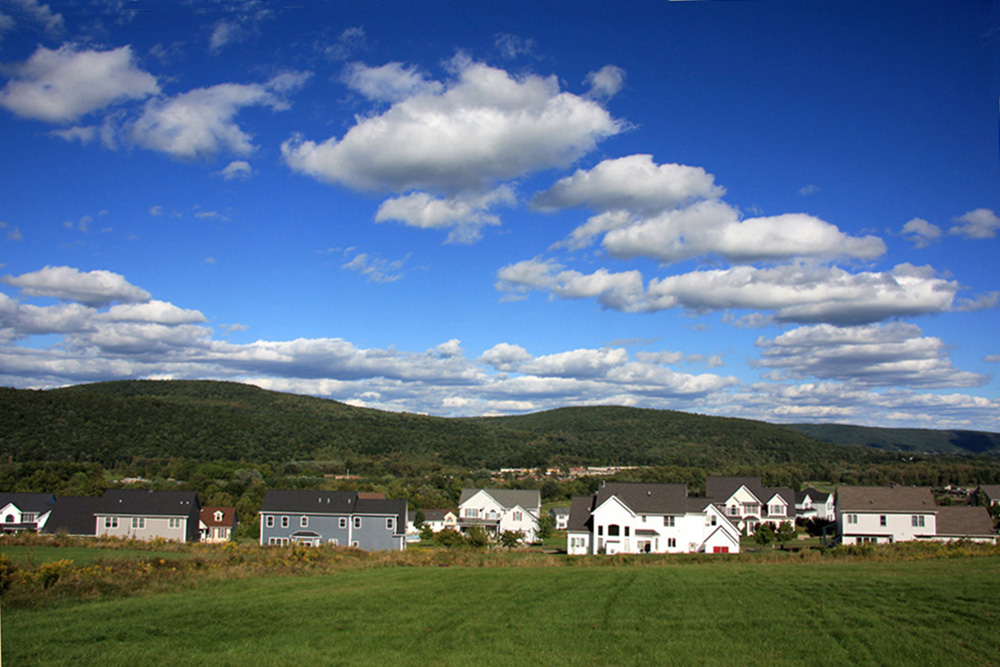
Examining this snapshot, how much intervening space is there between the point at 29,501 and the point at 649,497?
172 feet

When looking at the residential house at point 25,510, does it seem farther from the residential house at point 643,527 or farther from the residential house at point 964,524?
the residential house at point 964,524

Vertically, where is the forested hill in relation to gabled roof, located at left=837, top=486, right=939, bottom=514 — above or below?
above

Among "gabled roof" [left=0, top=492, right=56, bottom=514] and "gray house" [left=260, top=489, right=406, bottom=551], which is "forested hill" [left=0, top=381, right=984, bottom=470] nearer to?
"gabled roof" [left=0, top=492, right=56, bottom=514]

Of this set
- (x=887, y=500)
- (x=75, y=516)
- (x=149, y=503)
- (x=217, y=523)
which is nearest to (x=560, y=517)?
(x=887, y=500)

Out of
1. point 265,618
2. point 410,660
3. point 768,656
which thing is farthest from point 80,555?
point 768,656

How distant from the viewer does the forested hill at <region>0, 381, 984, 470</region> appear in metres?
91.2

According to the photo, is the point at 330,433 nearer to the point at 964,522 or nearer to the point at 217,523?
the point at 217,523

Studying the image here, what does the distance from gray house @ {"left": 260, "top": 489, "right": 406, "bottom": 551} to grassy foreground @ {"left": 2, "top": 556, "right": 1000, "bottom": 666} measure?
108 ft

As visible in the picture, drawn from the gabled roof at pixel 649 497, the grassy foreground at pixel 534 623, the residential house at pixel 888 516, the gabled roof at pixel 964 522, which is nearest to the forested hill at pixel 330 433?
the gabled roof at pixel 649 497

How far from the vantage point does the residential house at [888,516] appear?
5091 centimetres

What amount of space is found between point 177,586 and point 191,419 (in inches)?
3978

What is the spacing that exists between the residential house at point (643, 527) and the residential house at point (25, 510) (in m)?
44.4

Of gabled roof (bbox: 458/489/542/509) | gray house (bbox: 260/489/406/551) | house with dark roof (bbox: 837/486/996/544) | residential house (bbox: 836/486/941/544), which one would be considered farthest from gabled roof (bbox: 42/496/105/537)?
residential house (bbox: 836/486/941/544)

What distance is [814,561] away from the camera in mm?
29750
